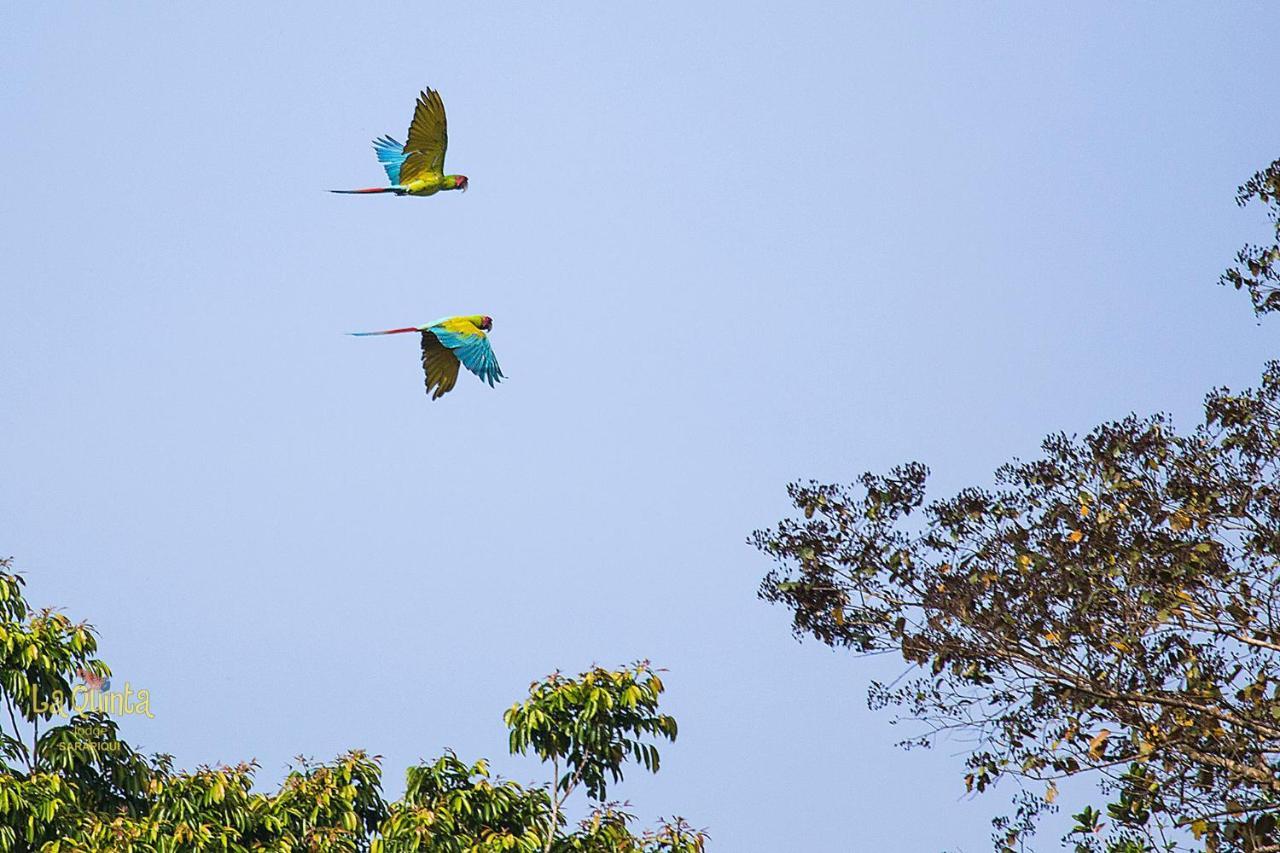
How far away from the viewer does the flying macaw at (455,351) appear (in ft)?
31.9

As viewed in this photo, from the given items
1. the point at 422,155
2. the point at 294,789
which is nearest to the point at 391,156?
the point at 422,155

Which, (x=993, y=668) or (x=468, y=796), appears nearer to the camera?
(x=993, y=668)

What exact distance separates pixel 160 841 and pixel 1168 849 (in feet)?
15.0

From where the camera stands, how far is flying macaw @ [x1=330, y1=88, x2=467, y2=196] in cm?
975

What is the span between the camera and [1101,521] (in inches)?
345

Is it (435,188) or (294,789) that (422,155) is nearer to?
(435,188)

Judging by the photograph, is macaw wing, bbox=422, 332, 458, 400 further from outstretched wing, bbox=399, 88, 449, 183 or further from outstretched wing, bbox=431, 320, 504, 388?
outstretched wing, bbox=399, 88, 449, 183

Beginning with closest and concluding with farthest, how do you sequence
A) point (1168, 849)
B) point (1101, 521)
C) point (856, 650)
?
point (1168, 849), point (1101, 521), point (856, 650)

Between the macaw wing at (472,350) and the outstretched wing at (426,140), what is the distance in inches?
33.5

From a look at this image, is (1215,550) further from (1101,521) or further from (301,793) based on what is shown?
(301,793)

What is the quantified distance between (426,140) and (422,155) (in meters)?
0.08

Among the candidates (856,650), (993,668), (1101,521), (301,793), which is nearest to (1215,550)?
(1101,521)

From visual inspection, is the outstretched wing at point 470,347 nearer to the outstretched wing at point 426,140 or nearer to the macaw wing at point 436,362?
the macaw wing at point 436,362

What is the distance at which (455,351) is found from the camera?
977 centimetres
